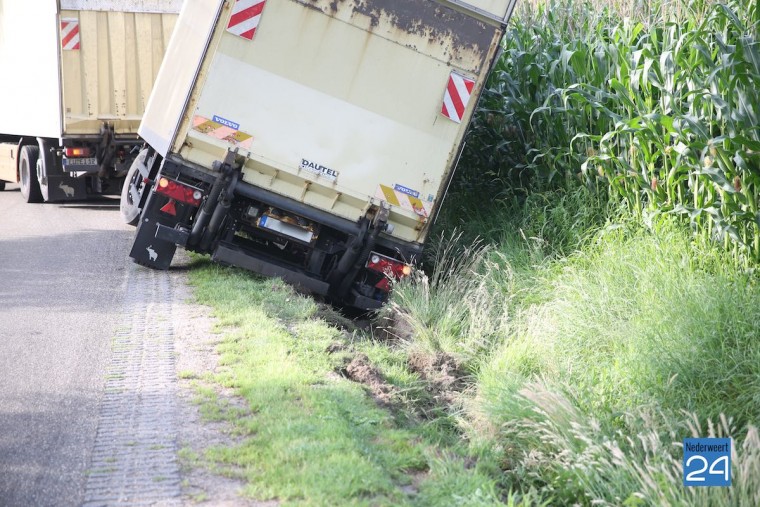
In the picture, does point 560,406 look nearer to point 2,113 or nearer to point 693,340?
point 693,340

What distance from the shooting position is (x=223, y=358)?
24.1 feet

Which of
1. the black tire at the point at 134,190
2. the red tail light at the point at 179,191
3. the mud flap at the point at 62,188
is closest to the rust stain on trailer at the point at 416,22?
the red tail light at the point at 179,191

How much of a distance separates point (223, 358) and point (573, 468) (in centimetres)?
298

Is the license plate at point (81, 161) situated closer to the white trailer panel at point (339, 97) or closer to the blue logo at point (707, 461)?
the white trailer panel at point (339, 97)

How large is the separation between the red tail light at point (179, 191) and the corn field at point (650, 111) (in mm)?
3552

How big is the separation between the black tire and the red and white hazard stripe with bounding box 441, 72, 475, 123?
13.7 ft

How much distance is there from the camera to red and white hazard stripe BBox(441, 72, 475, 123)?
377 inches

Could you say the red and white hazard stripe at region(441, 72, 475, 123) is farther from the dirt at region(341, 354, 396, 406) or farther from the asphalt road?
the asphalt road

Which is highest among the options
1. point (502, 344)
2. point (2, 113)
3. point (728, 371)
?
point (728, 371)

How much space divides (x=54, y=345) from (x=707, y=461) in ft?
18.0

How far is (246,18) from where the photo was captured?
30.7ft

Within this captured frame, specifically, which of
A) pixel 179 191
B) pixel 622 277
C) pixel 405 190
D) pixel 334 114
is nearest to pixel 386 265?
pixel 405 190

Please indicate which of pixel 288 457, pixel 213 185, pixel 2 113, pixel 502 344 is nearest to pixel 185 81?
pixel 213 185

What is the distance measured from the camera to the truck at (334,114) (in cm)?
944
